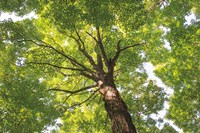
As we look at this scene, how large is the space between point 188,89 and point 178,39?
421 centimetres

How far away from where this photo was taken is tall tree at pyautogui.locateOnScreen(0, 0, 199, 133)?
23.9 feet

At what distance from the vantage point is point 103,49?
346 inches

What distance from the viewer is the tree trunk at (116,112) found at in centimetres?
543

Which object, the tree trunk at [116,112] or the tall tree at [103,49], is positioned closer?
the tree trunk at [116,112]

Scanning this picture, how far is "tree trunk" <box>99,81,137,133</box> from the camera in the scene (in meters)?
5.43

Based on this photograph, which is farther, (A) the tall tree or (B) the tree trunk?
(A) the tall tree

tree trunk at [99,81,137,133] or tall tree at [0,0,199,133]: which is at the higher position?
tall tree at [0,0,199,133]

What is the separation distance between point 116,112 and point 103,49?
11.3 ft

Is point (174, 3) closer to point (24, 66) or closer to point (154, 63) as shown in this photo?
point (154, 63)

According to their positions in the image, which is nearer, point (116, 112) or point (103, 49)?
point (116, 112)

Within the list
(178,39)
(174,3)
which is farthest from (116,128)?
(174,3)

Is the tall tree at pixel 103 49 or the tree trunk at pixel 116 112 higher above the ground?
the tall tree at pixel 103 49

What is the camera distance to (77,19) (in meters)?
7.46

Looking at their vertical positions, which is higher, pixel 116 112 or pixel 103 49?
pixel 103 49
